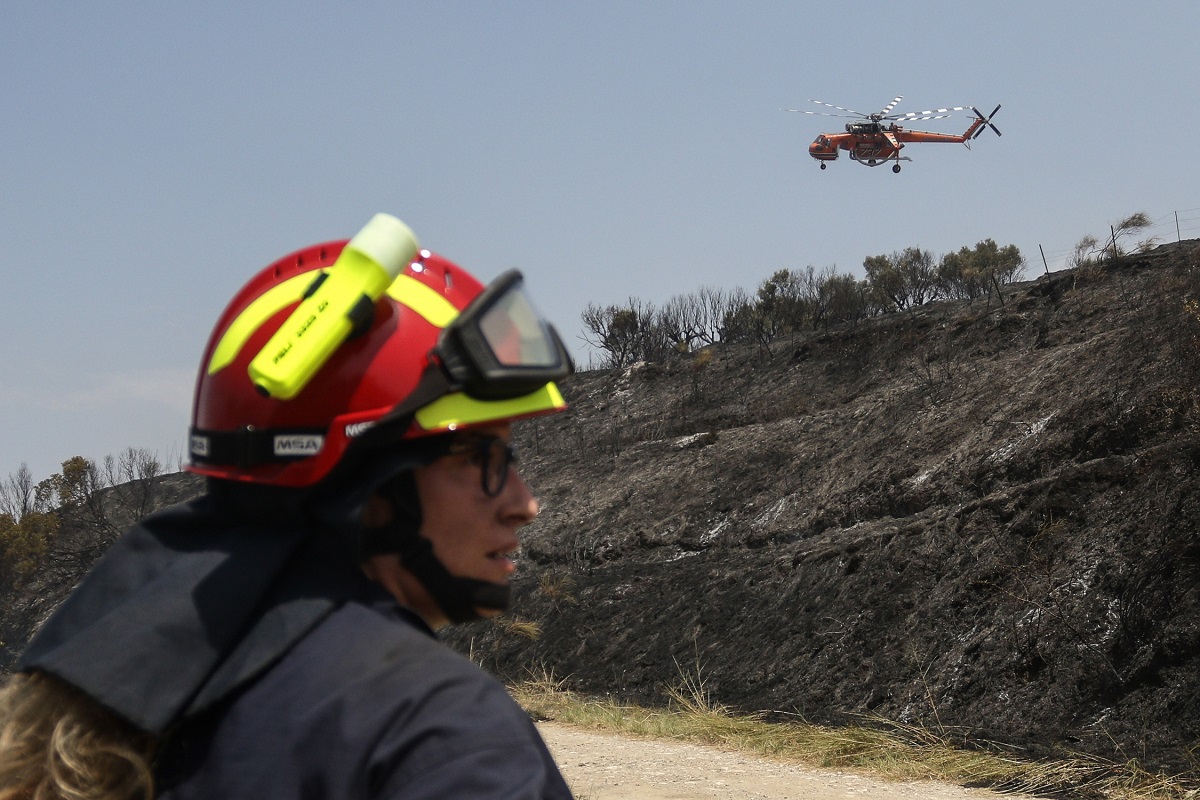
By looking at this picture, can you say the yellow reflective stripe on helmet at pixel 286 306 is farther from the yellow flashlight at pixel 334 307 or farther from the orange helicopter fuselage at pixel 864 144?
the orange helicopter fuselage at pixel 864 144

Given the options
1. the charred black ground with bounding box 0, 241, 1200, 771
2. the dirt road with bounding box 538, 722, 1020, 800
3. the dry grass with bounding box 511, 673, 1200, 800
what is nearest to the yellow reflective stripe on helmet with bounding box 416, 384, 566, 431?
the dirt road with bounding box 538, 722, 1020, 800

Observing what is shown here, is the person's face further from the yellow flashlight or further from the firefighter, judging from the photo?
the yellow flashlight

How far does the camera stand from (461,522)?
4.93ft

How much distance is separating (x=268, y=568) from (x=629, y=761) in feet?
34.0

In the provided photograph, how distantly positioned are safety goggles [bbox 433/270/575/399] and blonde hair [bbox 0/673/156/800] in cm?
55

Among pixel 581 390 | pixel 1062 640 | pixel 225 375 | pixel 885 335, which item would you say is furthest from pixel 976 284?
pixel 225 375

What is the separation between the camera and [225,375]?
5.20ft

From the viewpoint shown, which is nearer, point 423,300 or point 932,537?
point 423,300

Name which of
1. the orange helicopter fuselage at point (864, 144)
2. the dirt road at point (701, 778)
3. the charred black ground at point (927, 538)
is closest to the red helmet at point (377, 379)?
the dirt road at point (701, 778)

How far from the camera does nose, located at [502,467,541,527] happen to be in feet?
5.05

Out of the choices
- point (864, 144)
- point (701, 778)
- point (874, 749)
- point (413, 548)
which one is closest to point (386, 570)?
point (413, 548)

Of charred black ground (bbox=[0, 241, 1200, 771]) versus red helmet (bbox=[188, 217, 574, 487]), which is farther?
charred black ground (bbox=[0, 241, 1200, 771])

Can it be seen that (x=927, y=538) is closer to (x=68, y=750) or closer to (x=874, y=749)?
(x=874, y=749)

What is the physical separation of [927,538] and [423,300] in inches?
627
